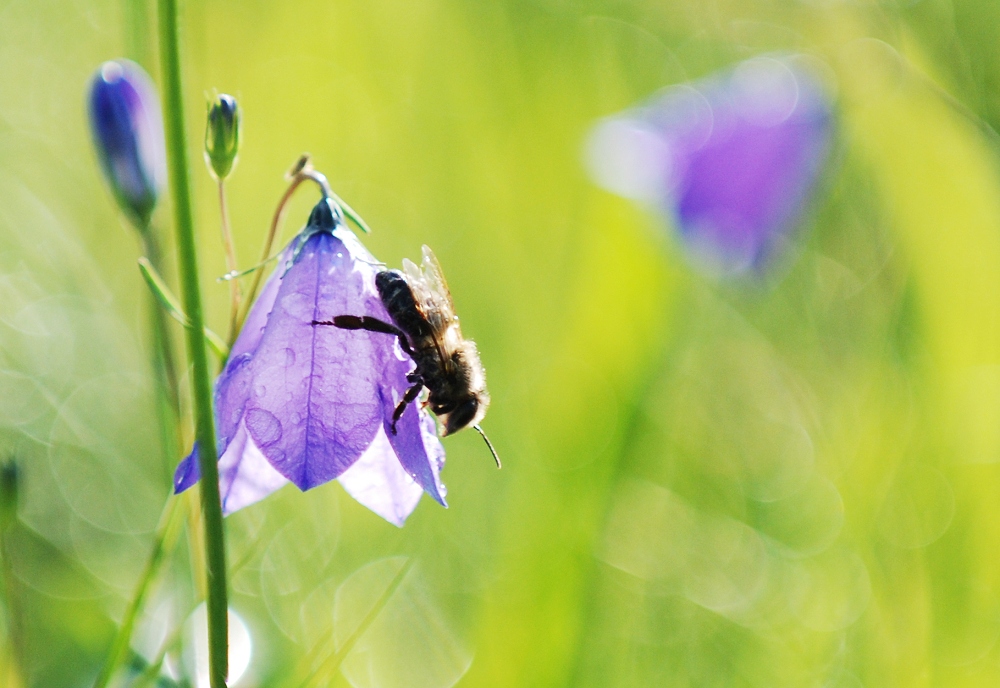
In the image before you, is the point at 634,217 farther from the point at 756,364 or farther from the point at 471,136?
the point at 471,136

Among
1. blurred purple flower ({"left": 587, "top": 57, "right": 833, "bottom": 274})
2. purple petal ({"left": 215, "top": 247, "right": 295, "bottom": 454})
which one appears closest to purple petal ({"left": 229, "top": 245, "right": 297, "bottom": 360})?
purple petal ({"left": 215, "top": 247, "right": 295, "bottom": 454})

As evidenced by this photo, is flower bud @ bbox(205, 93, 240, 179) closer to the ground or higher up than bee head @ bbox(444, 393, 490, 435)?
higher up

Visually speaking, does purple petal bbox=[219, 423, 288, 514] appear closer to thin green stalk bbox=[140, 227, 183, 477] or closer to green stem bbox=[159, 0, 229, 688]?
thin green stalk bbox=[140, 227, 183, 477]

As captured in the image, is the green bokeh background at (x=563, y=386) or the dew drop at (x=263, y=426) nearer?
the dew drop at (x=263, y=426)

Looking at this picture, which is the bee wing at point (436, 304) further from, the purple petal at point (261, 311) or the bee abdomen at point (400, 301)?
the purple petal at point (261, 311)

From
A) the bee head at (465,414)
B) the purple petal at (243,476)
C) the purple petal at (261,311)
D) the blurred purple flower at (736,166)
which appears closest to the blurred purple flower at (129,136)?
the purple petal at (261,311)

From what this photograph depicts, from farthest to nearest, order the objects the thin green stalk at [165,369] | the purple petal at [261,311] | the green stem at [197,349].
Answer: the thin green stalk at [165,369]
the purple petal at [261,311]
the green stem at [197,349]

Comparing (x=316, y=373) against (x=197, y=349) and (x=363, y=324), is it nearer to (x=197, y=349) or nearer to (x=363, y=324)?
(x=363, y=324)
